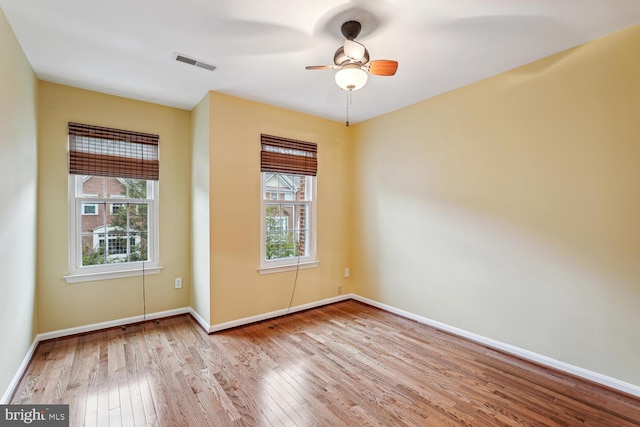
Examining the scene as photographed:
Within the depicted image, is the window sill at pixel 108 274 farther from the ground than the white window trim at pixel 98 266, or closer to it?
closer to it

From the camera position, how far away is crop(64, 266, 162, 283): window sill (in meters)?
3.14

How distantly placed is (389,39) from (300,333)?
9.56 feet

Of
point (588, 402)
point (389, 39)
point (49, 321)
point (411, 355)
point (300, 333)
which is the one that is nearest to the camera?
point (588, 402)

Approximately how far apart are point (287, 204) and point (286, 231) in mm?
356

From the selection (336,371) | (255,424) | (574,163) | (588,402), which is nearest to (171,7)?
(255,424)

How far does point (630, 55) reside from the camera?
85.3 inches

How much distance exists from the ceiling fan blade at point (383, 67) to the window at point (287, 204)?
177 cm

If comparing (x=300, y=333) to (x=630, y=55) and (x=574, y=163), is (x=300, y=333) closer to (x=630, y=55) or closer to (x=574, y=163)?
(x=574, y=163)

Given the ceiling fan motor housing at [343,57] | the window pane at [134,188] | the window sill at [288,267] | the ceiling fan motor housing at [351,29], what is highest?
the ceiling fan motor housing at [351,29]

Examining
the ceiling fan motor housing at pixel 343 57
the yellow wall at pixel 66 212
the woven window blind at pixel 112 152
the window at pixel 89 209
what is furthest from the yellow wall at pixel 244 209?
the ceiling fan motor housing at pixel 343 57

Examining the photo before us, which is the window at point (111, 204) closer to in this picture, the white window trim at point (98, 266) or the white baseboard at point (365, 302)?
the white window trim at point (98, 266)

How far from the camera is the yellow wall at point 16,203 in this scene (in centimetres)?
201

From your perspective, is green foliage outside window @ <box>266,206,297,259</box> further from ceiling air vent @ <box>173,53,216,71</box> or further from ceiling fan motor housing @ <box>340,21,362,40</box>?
ceiling fan motor housing @ <box>340,21,362,40</box>

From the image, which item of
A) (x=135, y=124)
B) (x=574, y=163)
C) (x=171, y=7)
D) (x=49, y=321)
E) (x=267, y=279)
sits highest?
(x=171, y=7)
